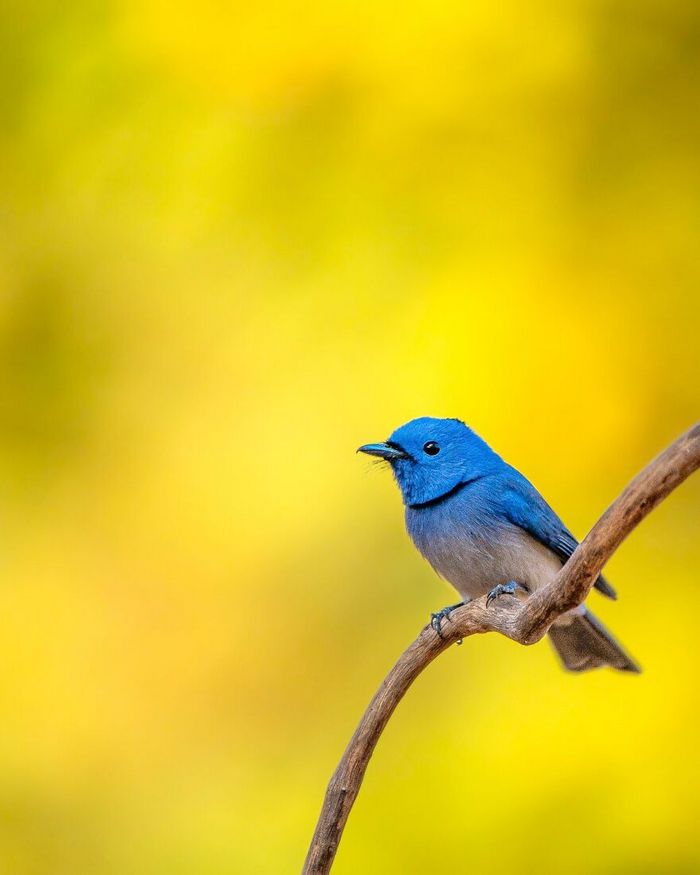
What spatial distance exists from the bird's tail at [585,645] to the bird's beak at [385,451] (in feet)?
1.97

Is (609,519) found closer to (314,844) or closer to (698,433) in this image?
(698,433)

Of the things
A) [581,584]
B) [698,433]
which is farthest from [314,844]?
[698,433]

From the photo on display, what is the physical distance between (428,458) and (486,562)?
32 centimetres

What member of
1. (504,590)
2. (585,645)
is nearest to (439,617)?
(504,590)

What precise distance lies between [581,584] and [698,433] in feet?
1.10

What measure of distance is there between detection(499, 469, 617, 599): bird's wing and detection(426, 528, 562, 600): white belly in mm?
40

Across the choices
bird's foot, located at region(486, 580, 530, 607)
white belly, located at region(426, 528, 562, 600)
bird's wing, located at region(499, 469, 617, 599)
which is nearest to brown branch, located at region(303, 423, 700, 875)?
bird's foot, located at region(486, 580, 530, 607)

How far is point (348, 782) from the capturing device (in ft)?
6.62

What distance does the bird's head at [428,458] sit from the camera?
3025 millimetres

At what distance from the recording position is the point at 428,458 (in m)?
3.03

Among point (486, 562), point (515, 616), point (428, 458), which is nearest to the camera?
point (515, 616)

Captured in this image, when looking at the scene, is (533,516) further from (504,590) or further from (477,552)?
(504,590)

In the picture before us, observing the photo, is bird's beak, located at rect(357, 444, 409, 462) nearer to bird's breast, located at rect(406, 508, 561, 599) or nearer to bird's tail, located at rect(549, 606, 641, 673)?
bird's breast, located at rect(406, 508, 561, 599)

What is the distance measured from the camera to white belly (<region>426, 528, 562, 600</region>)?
2922 mm
